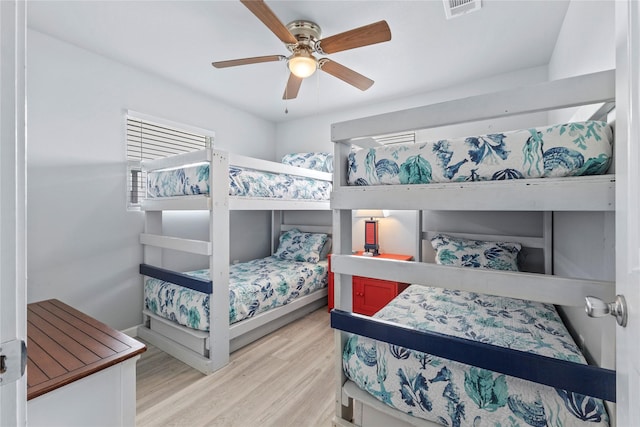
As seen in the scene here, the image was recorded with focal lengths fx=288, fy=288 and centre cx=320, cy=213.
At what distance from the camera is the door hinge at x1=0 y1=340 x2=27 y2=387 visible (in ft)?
1.42

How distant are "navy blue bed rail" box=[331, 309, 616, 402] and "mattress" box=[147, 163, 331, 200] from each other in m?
1.50

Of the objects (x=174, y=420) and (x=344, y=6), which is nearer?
(x=174, y=420)

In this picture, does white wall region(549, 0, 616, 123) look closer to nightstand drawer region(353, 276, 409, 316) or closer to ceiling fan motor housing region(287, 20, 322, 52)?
ceiling fan motor housing region(287, 20, 322, 52)

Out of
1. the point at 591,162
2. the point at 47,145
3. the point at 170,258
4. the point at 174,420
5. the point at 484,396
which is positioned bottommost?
the point at 174,420

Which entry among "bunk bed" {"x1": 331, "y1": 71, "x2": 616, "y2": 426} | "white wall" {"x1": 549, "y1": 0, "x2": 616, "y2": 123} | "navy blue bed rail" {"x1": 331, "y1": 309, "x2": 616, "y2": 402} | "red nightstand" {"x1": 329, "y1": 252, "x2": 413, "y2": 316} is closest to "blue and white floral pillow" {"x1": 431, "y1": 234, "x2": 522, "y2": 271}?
"red nightstand" {"x1": 329, "y1": 252, "x2": 413, "y2": 316}

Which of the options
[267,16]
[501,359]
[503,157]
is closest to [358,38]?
[267,16]

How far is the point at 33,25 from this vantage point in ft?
6.85

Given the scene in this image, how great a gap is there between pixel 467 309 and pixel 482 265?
66 centimetres

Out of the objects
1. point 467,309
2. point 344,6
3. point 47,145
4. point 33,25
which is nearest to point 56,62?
point 33,25

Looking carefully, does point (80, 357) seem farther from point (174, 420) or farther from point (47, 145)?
point (47, 145)

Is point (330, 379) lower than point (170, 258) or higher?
lower

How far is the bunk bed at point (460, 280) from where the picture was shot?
0.91m

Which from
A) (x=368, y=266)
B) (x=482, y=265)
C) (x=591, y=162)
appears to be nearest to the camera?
(x=591, y=162)

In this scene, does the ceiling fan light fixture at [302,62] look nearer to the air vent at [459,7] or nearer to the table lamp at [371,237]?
the air vent at [459,7]
